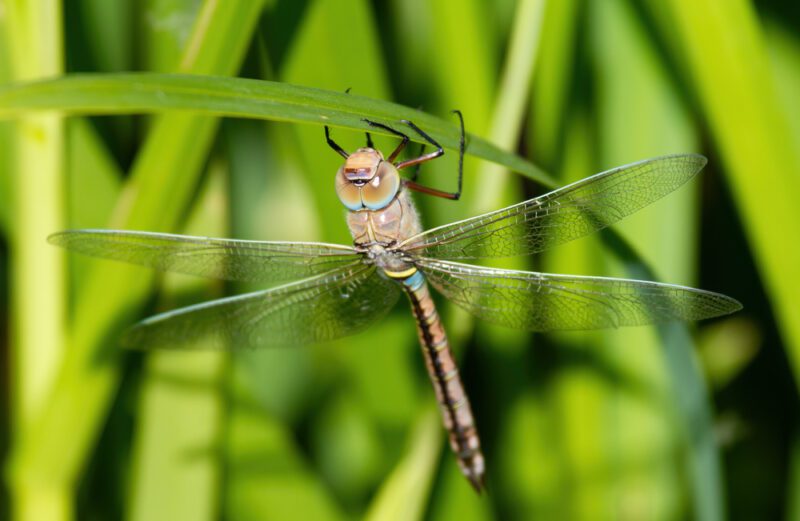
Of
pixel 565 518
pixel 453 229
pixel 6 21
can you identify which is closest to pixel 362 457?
pixel 565 518

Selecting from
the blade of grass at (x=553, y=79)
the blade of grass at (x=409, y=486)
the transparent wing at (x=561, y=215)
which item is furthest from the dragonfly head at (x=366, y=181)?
the blade of grass at (x=409, y=486)

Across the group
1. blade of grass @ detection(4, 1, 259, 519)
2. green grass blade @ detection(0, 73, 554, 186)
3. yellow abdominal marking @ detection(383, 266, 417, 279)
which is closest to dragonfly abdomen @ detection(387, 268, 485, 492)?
yellow abdominal marking @ detection(383, 266, 417, 279)

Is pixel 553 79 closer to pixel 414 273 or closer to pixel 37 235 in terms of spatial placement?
pixel 414 273

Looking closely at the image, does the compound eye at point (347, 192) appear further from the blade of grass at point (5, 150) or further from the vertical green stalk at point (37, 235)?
the blade of grass at point (5, 150)

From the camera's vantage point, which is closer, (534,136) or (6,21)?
(6,21)

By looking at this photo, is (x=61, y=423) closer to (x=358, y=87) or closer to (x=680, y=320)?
(x=358, y=87)

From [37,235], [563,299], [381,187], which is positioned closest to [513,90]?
[381,187]
